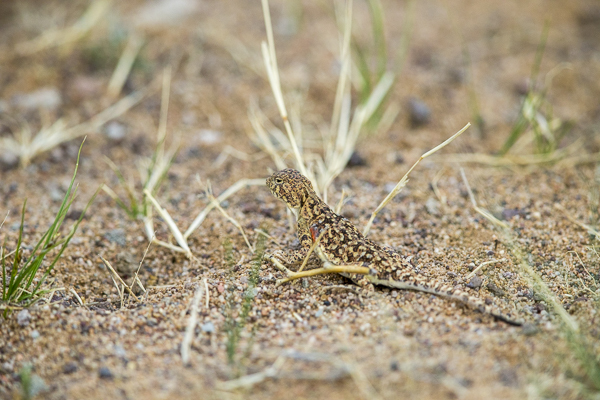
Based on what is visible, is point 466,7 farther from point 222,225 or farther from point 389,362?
point 389,362

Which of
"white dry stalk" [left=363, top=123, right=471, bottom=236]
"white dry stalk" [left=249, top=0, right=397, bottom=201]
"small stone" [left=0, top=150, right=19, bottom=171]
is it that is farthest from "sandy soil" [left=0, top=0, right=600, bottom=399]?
"white dry stalk" [left=363, top=123, right=471, bottom=236]

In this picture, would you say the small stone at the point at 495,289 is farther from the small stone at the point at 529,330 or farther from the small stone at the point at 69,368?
the small stone at the point at 69,368

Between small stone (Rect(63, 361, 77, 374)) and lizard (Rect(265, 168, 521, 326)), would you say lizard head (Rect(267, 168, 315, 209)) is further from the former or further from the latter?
small stone (Rect(63, 361, 77, 374))

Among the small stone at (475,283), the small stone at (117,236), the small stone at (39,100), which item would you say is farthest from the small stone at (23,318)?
the small stone at (39,100)

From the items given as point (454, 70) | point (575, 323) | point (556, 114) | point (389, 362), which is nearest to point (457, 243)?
point (575, 323)

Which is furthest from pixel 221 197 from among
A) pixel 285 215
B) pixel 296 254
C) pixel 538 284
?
pixel 538 284
